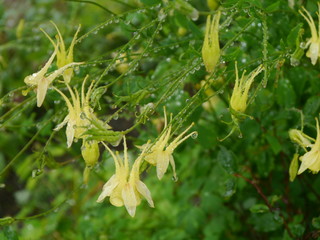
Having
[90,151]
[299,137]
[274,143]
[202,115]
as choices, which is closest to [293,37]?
[299,137]

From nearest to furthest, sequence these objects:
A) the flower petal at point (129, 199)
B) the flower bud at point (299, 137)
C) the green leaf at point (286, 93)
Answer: the flower petal at point (129, 199) → the flower bud at point (299, 137) → the green leaf at point (286, 93)

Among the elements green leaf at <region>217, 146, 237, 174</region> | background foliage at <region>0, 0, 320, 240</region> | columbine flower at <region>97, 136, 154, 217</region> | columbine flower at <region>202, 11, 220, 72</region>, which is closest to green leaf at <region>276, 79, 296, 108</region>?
background foliage at <region>0, 0, 320, 240</region>

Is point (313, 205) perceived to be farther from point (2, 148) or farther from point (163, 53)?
point (2, 148)

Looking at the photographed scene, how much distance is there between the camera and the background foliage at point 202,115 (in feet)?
3.13

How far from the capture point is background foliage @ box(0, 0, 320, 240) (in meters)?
0.96

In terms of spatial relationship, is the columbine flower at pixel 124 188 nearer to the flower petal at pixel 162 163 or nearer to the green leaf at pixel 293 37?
the flower petal at pixel 162 163

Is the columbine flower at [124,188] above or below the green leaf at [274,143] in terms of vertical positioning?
above

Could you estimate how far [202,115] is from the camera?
64.9 inches

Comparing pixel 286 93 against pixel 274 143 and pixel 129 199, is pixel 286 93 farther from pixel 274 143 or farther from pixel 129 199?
pixel 129 199

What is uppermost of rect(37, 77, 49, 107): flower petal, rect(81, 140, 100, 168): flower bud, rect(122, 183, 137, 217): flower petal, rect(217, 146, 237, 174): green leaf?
rect(37, 77, 49, 107): flower petal

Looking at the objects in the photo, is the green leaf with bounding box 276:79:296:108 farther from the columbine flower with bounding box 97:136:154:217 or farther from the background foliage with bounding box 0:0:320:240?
the columbine flower with bounding box 97:136:154:217

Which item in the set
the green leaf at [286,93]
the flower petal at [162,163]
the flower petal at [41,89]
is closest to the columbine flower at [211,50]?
the flower petal at [162,163]

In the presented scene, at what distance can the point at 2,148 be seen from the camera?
9.74 feet

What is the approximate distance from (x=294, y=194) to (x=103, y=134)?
35.7 inches
